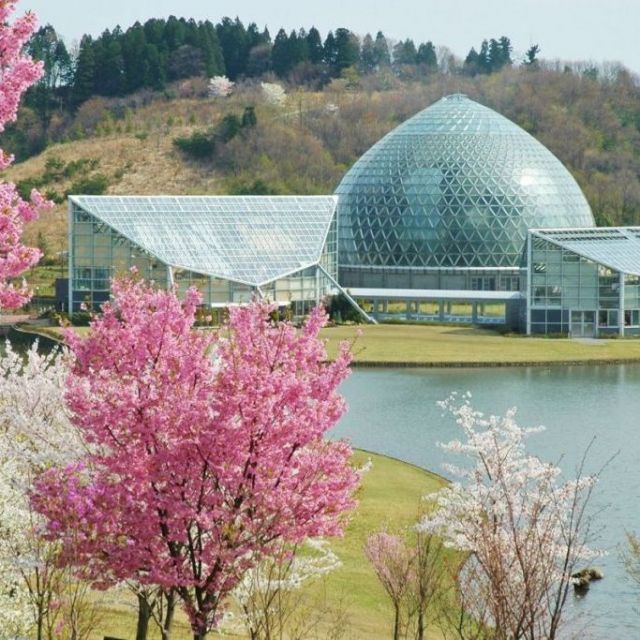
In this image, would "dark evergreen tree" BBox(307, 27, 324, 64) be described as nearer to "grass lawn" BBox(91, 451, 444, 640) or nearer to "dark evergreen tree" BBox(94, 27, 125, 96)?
"dark evergreen tree" BBox(94, 27, 125, 96)

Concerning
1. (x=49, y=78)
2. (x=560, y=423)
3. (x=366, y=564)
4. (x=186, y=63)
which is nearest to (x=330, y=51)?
(x=186, y=63)

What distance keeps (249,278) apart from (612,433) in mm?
A: 33431

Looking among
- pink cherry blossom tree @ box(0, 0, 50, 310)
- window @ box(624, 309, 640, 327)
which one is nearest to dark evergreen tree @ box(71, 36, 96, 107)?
window @ box(624, 309, 640, 327)

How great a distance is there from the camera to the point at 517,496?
1033 inches

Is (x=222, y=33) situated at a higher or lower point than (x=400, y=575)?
higher

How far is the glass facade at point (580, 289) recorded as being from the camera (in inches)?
2869

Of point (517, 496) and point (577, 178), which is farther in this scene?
point (577, 178)

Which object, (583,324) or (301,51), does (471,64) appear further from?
(583,324)

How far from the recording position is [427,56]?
6344 inches

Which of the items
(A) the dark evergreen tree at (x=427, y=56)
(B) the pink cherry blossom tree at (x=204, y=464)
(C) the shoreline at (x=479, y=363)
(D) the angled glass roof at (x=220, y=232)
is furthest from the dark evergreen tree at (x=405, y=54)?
(B) the pink cherry blossom tree at (x=204, y=464)

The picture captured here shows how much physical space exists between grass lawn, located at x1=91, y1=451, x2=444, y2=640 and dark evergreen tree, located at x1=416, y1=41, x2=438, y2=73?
122 meters

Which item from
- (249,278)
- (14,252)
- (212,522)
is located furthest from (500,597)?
(249,278)

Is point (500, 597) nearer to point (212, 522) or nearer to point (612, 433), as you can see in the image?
point (212, 522)

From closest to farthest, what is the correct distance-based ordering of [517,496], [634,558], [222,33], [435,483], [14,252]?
[14,252] < [517,496] < [634,558] < [435,483] < [222,33]
